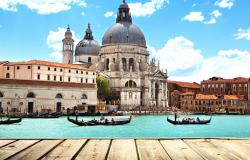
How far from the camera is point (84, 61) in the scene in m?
77.8

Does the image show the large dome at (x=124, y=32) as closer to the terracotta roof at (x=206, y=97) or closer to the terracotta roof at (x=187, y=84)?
the terracotta roof at (x=206, y=97)

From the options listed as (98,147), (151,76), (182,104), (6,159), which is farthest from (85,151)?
(182,104)

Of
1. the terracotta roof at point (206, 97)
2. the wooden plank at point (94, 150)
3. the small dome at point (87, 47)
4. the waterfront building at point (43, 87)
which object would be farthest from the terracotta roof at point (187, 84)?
the wooden plank at point (94, 150)

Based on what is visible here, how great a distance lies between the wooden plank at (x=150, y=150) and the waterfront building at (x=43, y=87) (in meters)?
41.6

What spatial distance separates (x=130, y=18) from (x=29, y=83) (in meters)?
33.1

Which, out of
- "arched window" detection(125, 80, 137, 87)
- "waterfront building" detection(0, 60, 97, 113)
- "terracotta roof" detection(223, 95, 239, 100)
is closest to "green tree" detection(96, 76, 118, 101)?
"arched window" detection(125, 80, 137, 87)

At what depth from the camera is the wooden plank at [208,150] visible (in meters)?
3.58

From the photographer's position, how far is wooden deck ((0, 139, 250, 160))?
11.9 ft

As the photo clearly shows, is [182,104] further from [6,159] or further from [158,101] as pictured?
[6,159]

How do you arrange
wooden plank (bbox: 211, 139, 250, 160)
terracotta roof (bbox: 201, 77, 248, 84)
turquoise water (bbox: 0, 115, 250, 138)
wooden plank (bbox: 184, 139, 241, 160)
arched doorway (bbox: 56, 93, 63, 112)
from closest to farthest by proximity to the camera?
1. wooden plank (bbox: 184, 139, 241, 160)
2. wooden plank (bbox: 211, 139, 250, 160)
3. turquoise water (bbox: 0, 115, 250, 138)
4. arched doorway (bbox: 56, 93, 63, 112)
5. terracotta roof (bbox: 201, 77, 248, 84)

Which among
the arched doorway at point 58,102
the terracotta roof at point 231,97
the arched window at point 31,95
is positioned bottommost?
the arched doorway at point 58,102

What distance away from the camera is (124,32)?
7100 cm

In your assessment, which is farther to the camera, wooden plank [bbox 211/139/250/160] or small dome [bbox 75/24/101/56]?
small dome [bbox 75/24/101/56]

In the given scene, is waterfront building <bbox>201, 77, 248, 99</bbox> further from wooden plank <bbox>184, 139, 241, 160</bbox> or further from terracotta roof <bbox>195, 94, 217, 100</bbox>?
wooden plank <bbox>184, 139, 241, 160</bbox>
